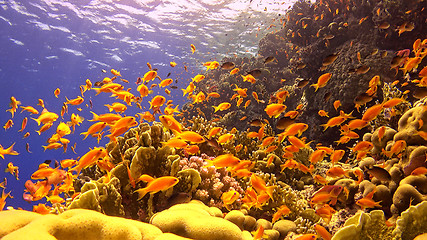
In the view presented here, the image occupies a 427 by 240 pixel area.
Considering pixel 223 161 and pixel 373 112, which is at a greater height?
pixel 373 112

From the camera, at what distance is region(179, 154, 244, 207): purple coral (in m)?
4.63

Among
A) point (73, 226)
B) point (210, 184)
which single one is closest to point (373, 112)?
point (210, 184)

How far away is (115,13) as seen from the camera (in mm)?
24594

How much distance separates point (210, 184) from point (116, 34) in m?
30.7

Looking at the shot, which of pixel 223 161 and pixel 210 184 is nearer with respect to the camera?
pixel 223 161

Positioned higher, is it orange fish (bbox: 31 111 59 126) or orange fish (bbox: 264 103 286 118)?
orange fish (bbox: 264 103 286 118)

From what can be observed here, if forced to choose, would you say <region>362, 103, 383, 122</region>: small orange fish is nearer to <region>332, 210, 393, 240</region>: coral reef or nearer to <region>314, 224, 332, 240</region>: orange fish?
<region>332, 210, 393, 240</region>: coral reef

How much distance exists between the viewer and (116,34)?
29.7 metres

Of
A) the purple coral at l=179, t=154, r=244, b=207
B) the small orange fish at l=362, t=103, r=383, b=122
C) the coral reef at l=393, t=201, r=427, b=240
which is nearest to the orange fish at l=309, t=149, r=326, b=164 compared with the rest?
the small orange fish at l=362, t=103, r=383, b=122

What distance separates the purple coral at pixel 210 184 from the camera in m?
4.63

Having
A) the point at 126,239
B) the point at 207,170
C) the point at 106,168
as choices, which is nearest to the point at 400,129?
the point at 207,170

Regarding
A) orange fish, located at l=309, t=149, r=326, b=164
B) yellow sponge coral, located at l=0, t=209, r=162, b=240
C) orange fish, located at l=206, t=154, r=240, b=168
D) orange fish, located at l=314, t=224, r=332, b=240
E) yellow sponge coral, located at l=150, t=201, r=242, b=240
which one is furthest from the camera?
orange fish, located at l=309, t=149, r=326, b=164

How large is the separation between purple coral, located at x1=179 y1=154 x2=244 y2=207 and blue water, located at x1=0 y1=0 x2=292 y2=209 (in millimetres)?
14993

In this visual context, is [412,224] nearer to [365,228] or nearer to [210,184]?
[365,228]
